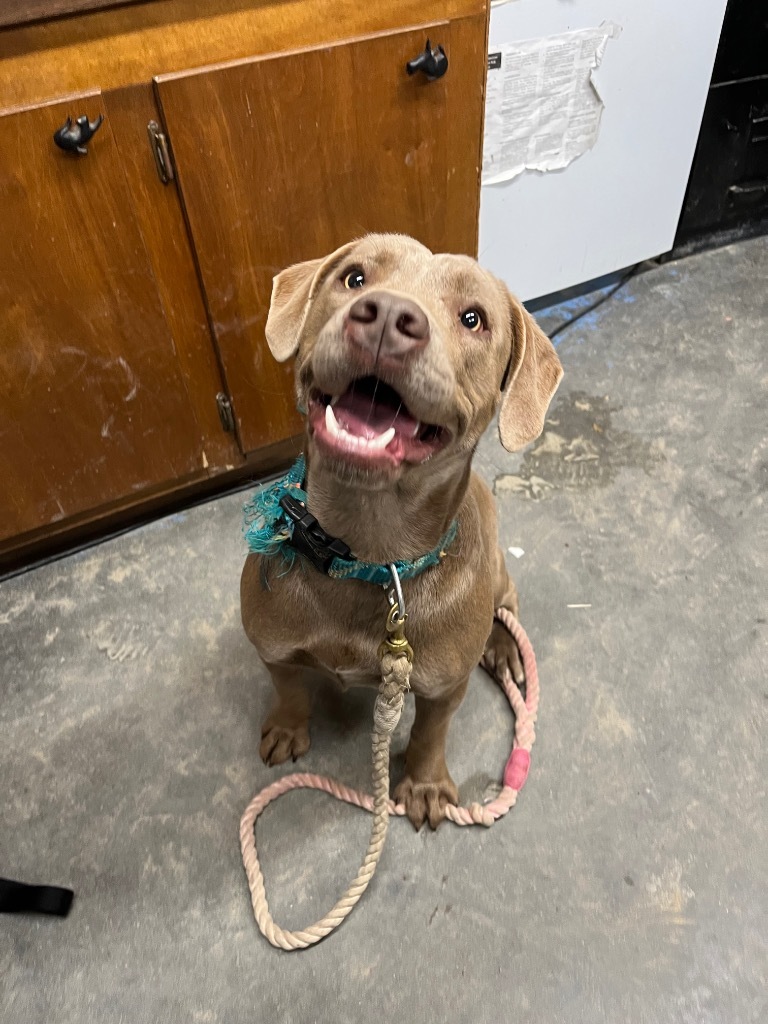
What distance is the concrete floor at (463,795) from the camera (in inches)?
56.5

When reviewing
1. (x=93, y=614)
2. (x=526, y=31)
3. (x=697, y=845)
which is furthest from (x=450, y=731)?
(x=526, y=31)

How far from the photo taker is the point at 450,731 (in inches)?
71.1

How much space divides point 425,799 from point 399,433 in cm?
95

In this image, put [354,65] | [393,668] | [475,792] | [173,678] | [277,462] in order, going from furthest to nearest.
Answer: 1. [277,462]
2. [173,678]
3. [475,792]
4. [354,65]
5. [393,668]

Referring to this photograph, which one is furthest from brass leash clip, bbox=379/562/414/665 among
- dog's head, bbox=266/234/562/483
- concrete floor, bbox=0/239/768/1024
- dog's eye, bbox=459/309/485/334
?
concrete floor, bbox=0/239/768/1024

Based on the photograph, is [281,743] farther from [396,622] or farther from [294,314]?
[294,314]

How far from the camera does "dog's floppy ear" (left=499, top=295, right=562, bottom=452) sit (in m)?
1.22

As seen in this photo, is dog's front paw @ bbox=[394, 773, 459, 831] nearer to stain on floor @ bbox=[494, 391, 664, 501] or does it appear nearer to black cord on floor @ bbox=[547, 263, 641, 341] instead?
stain on floor @ bbox=[494, 391, 664, 501]

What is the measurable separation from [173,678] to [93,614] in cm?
32

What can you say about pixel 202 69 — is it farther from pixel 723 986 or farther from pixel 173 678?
pixel 723 986

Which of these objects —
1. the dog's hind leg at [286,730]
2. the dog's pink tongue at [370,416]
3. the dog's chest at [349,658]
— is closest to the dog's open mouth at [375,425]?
the dog's pink tongue at [370,416]

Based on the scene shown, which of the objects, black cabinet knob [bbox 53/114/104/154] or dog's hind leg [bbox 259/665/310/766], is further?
dog's hind leg [bbox 259/665/310/766]

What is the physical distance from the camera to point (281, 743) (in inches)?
67.6

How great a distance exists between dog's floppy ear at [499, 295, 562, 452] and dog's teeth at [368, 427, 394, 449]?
10.1 inches
